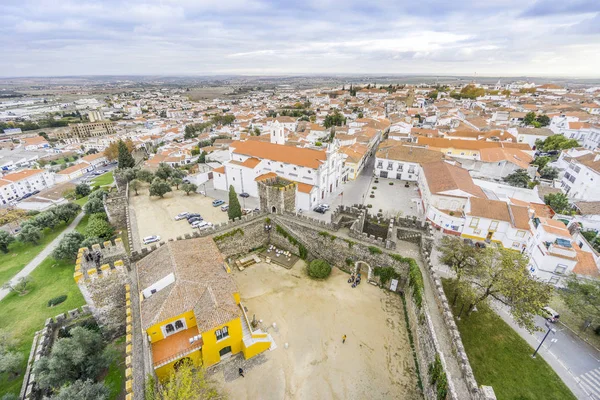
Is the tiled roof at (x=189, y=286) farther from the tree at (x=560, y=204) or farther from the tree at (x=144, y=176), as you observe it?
the tree at (x=560, y=204)

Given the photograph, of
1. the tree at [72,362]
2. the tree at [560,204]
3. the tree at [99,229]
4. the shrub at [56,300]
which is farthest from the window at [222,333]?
the tree at [560,204]

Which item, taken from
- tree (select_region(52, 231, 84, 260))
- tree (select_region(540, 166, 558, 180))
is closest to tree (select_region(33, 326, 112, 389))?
tree (select_region(52, 231, 84, 260))

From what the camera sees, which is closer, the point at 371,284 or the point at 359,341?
the point at 359,341

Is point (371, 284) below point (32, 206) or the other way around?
the other way around

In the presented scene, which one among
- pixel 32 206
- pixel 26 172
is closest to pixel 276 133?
pixel 32 206

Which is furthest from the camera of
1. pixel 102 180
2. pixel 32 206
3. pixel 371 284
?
pixel 102 180

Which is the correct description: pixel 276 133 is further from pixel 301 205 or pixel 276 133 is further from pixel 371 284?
pixel 371 284

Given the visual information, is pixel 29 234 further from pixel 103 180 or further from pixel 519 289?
pixel 519 289

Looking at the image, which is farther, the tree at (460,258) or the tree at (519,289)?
the tree at (460,258)
